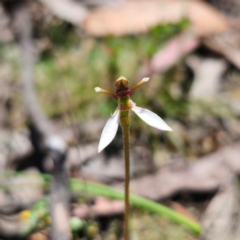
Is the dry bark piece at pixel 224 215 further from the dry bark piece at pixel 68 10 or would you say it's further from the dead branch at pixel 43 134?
the dry bark piece at pixel 68 10

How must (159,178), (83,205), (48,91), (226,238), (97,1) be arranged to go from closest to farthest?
1. (226,238)
2. (83,205)
3. (159,178)
4. (48,91)
5. (97,1)

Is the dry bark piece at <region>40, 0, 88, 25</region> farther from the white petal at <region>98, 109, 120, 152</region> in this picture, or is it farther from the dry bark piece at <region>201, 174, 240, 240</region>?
the white petal at <region>98, 109, 120, 152</region>

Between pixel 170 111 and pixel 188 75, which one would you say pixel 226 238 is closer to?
pixel 170 111

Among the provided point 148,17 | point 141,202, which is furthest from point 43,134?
point 148,17

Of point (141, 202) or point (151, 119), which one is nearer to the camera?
point (151, 119)

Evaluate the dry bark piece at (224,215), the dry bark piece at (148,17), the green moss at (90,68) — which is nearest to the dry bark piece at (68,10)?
the dry bark piece at (148,17)

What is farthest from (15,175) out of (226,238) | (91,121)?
(226,238)

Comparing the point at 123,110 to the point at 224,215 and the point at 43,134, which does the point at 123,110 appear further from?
the point at 43,134
